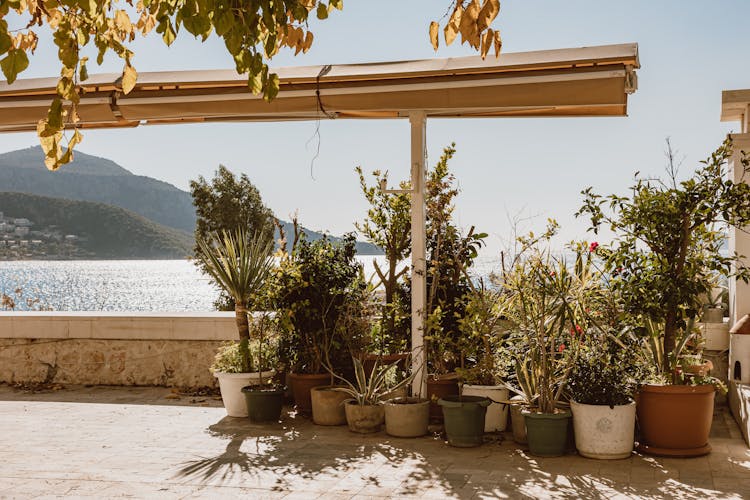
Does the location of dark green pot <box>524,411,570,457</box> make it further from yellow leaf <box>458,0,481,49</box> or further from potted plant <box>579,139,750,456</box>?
yellow leaf <box>458,0,481,49</box>

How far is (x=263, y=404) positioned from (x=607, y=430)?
99.1 inches

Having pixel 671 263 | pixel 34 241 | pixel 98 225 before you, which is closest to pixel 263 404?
pixel 671 263

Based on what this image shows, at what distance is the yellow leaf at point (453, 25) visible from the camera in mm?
2521

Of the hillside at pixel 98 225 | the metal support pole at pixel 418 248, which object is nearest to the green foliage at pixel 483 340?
the metal support pole at pixel 418 248

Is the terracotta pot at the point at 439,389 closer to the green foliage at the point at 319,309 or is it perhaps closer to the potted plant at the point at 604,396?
the green foliage at the point at 319,309

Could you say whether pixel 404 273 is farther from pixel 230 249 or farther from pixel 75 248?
pixel 75 248

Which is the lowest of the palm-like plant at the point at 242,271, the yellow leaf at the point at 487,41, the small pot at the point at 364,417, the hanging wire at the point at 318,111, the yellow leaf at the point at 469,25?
the small pot at the point at 364,417

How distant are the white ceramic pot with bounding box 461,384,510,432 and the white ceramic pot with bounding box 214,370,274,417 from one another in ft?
5.43

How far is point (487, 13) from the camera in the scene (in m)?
2.43

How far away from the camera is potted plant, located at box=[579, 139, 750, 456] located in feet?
16.3

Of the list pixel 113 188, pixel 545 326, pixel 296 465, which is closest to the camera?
pixel 296 465

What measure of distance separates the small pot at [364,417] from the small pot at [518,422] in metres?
0.95

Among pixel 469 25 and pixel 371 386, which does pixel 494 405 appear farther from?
pixel 469 25

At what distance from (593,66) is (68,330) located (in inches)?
211
